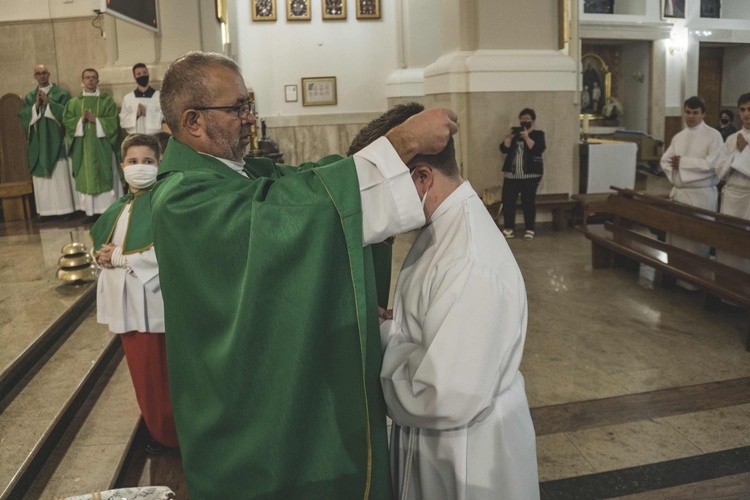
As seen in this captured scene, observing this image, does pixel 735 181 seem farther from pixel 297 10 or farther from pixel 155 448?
pixel 297 10

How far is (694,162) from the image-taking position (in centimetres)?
629

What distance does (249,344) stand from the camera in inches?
61.5

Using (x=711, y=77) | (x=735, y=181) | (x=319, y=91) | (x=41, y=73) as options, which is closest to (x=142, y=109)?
(x=41, y=73)

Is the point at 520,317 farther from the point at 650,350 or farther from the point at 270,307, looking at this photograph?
the point at 650,350

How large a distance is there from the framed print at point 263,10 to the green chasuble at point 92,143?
5092mm

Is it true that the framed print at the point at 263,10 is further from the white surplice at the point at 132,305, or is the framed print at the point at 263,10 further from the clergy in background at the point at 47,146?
the white surplice at the point at 132,305

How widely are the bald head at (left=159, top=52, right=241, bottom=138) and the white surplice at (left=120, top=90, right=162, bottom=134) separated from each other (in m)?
6.94

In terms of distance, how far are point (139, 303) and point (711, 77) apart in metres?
20.6

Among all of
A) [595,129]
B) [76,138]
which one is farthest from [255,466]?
[595,129]

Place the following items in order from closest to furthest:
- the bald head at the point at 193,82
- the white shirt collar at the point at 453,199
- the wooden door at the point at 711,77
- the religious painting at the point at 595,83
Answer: the white shirt collar at the point at 453,199
the bald head at the point at 193,82
the religious painting at the point at 595,83
the wooden door at the point at 711,77

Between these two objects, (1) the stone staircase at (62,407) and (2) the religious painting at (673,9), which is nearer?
(1) the stone staircase at (62,407)

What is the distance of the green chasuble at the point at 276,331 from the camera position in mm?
1511

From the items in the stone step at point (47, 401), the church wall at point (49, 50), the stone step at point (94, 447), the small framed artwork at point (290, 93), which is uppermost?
the church wall at point (49, 50)

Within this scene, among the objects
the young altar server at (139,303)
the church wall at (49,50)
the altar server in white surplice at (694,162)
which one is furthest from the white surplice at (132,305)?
the church wall at (49,50)
